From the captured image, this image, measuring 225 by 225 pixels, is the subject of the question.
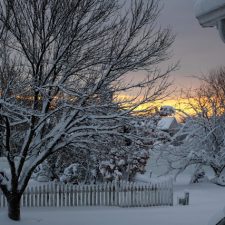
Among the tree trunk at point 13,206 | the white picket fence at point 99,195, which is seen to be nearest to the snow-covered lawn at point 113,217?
the tree trunk at point 13,206

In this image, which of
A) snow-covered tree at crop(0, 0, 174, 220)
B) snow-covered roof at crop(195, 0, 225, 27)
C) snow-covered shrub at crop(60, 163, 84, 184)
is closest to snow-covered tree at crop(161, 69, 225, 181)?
snow-covered shrub at crop(60, 163, 84, 184)

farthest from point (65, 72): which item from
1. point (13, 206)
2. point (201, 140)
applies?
point (201, 140)

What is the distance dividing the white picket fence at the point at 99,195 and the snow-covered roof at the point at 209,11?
13162 millimetres

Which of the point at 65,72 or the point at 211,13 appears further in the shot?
the point at 65,72

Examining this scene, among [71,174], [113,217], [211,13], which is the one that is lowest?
[113,217]

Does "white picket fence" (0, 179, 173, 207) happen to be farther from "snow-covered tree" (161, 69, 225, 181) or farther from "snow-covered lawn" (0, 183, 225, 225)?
"snow-covered tree" (161, 69, 225, 181)

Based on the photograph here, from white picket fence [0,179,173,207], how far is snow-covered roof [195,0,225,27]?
13.2 metres

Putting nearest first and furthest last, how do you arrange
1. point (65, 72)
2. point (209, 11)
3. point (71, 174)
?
1. point (209, 11)
2. point (65, 72)
3. point (71, 174)

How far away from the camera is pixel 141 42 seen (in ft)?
43.2

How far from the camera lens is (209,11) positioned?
15.5 feet

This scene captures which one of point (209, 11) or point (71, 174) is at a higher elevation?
point (209, 11)

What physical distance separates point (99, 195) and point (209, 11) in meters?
13.9

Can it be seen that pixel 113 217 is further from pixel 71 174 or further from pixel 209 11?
pixel 209 11

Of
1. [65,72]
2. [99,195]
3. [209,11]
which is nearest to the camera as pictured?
[209,11]
